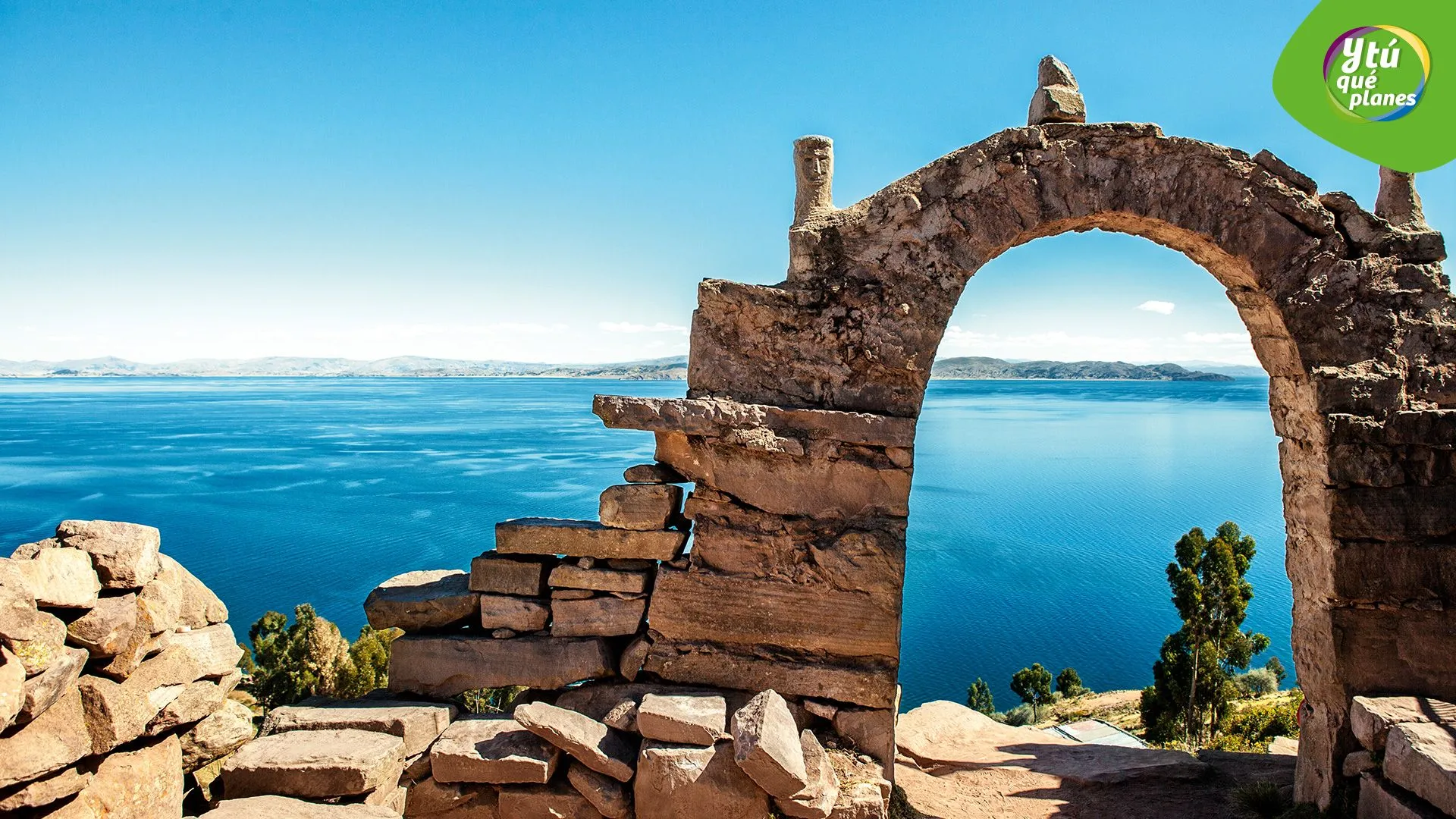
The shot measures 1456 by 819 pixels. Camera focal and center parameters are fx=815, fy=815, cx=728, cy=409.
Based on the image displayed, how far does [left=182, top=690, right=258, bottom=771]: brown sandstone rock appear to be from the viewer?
414cm

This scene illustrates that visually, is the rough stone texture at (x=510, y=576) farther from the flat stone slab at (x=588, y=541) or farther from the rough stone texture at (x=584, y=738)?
the rough stone texture at (x=584, y=738)

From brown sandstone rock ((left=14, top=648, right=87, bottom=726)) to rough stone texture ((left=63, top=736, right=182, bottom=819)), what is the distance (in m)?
0.42

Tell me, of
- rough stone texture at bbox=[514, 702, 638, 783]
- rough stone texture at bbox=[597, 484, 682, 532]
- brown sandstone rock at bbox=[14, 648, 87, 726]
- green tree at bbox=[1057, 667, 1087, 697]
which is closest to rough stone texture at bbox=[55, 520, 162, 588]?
brown sandstone rock at bbox=[14, 648, 87, 726]

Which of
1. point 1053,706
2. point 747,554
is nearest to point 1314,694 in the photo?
point 747,554

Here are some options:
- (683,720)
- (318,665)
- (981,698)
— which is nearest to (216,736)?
(683,720)

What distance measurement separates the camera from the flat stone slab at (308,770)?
396cm

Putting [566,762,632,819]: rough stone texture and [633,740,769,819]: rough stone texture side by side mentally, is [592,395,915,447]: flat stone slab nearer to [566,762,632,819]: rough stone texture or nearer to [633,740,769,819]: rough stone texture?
[633,740,769,819]: rough stone texture

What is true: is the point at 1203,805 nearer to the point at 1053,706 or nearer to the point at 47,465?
the point at 1053,706

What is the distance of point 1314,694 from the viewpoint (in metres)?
4.95

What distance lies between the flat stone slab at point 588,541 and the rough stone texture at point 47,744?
80.6 inches

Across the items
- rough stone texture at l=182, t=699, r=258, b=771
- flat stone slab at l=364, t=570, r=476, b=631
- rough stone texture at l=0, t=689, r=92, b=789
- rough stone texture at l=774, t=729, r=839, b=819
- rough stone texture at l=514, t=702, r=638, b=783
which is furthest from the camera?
flat stone slab at l=364, t=570, r=476, b=631

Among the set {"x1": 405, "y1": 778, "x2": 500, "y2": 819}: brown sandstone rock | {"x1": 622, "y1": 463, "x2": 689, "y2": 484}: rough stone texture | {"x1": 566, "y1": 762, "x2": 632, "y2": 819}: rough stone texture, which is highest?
{"x1": 622, "y1": 463, "x2": 689, "y2": 484}: rough stone texture

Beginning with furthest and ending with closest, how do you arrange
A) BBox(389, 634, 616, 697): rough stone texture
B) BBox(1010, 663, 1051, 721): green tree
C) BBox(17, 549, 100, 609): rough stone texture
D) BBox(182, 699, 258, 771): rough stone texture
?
BBox(1010, 663, 1051, 721): green tree < BBox(389, 634, 616, 697): rough stone texture < BBox(182, 699, 258, 771): rough stone texture < BBox(17, 549, 100, 609): rough stone texture

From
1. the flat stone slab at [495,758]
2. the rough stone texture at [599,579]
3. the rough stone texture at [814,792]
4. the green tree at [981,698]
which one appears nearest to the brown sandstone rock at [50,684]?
the flat stone slab at [495,758]
